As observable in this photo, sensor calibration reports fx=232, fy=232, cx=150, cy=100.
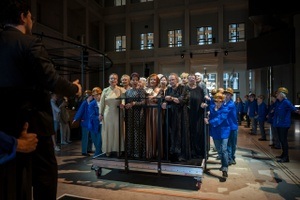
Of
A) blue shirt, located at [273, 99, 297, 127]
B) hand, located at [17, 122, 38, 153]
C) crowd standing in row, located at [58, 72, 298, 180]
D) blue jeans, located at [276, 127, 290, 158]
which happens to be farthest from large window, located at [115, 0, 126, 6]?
hand, located at [17, 122, 38, 153]

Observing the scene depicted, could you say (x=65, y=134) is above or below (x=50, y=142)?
below

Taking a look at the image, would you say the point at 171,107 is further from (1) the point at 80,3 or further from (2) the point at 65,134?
(1) the point at 80,3

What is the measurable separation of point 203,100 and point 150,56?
14.9 metres

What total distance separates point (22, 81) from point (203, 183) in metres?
3.70

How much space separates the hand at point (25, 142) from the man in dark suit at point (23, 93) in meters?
0.03

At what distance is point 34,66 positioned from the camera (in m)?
1.42

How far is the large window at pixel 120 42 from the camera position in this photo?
20.9m

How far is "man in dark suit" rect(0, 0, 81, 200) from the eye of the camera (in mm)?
1323

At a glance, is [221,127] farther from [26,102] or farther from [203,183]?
[26,102]

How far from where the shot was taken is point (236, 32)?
18562 mm

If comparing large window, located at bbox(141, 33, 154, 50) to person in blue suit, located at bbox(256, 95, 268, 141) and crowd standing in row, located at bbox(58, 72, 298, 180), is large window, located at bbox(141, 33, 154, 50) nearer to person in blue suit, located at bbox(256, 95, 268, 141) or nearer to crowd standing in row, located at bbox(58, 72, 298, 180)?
person in blue suit, located at bbox(256, 95, 268, 141)

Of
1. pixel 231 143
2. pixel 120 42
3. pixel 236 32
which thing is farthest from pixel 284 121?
pixel 120 42

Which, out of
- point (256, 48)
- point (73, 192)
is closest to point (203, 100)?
point (73, 192)

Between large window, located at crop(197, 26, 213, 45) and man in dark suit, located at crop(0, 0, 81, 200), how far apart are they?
18.6 meters
